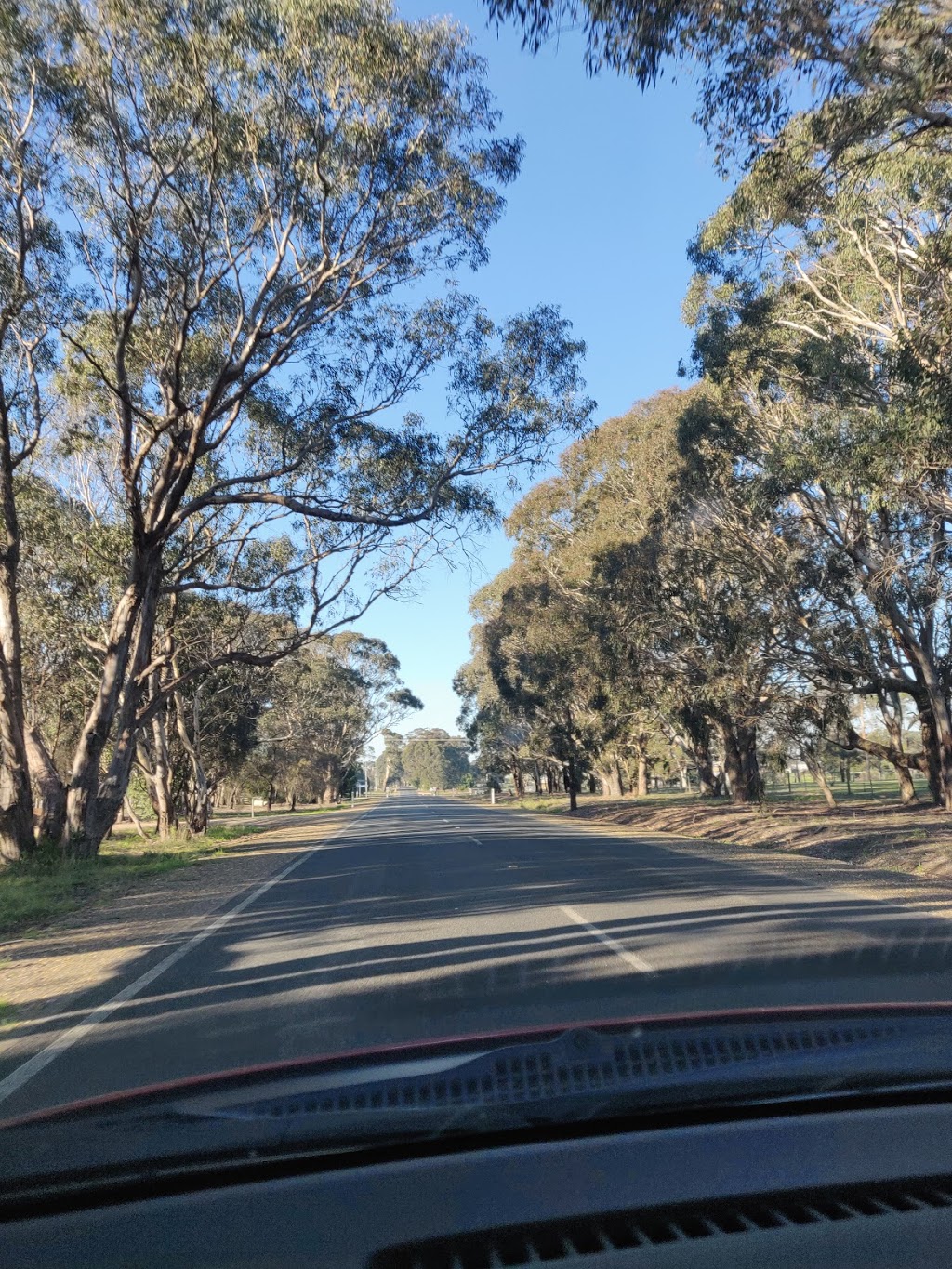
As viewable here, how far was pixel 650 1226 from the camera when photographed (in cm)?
271

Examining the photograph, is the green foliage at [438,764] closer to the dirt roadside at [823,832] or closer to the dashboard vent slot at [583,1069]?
the dirt roadside at [823,832]

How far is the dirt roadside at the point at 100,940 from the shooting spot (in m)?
8.41

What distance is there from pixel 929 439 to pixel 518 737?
149 ft

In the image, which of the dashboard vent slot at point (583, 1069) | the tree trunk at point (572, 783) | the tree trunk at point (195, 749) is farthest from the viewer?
the tree trunk at point (572, 783)

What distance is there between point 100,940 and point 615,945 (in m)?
5.91

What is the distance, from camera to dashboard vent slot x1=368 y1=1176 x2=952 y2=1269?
2607 mm

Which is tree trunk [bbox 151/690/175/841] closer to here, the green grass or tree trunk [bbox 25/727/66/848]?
the green grass

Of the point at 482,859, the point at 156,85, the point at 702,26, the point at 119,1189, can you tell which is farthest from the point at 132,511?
the point at 119,1189

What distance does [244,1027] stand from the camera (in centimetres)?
688

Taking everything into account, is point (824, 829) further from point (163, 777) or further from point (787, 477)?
point (163, 777)

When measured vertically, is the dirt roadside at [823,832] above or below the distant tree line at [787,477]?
below

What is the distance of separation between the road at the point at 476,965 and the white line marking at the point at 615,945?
0.10ft

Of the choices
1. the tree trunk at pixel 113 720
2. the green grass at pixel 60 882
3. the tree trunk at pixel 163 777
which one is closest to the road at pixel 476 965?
the green grass at pixel 60 882

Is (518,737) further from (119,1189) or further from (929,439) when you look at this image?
(119,1189)
